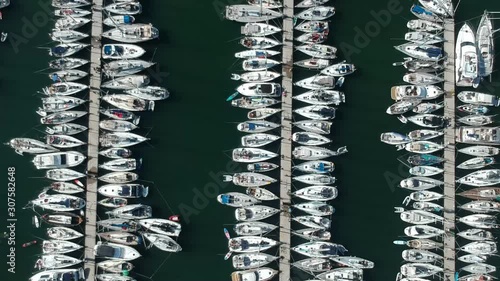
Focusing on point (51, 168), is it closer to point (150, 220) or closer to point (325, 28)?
point (150, 220)

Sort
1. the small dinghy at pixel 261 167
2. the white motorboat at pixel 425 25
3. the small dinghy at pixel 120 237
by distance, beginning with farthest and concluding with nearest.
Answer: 1. the white motorboat at pixel 425 25
2. the small dinghy at pixel 261 167
3. the small dinghy at pixel 120 237

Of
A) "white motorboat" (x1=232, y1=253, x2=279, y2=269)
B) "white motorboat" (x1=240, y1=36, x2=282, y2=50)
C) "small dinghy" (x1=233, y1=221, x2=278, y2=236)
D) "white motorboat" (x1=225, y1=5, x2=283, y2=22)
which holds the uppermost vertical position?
"white motorboat" (x1=225, y1=5, x2=283, y2=22)

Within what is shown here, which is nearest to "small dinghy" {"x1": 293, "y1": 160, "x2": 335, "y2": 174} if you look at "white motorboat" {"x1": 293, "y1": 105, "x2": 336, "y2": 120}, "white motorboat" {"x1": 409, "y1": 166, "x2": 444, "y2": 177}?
"white motorboat" {"x1": 293, "y1": 105, "x2": 336, "y2": 120}

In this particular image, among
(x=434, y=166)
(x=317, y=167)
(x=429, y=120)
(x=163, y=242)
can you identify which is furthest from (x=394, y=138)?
(x=163, y=242)

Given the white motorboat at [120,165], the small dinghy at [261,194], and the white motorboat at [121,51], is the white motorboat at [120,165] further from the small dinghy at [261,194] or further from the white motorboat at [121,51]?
the small dinghy at [261,194]

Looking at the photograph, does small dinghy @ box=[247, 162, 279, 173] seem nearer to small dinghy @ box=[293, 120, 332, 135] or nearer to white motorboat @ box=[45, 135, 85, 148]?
small dinghy @ box=[293, 120, 332, 135]

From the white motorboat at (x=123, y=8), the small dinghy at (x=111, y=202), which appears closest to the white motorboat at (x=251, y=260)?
the small dinghy at (x=111, y=202)

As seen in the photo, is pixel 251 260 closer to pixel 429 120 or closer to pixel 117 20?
pixel 429 120
